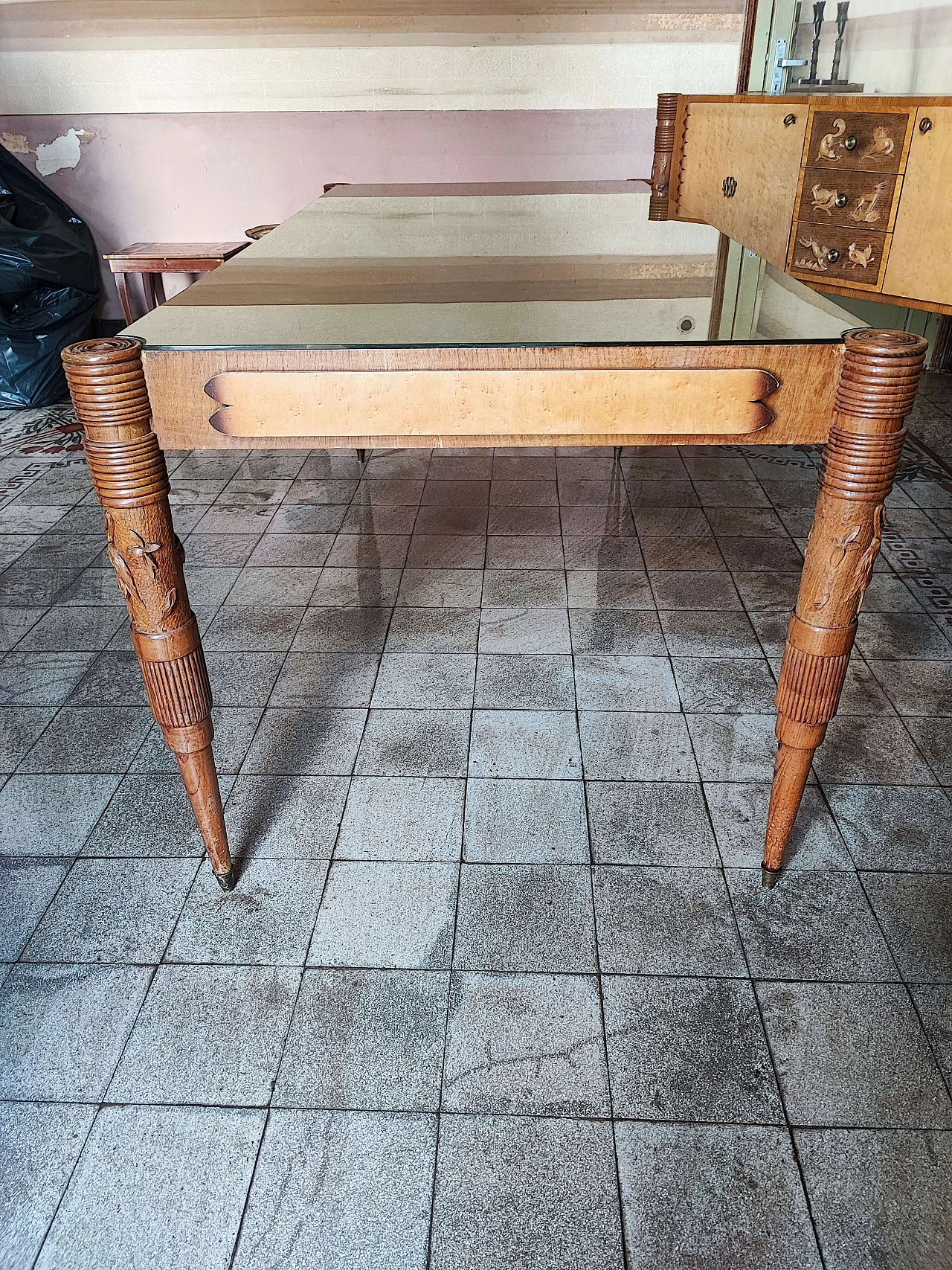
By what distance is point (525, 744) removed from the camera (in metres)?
1.90

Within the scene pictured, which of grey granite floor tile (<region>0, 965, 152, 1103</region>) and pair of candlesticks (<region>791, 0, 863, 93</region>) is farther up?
pair of candlesticks (<region>791, 0, 863, 93</region>)

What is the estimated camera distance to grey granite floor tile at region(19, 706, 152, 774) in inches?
73.9

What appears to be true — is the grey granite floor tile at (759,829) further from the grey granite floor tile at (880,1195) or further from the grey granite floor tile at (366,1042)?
the grey granite floor tile at (366,1042)

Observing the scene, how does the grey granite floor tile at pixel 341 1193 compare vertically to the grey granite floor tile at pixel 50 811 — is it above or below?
above

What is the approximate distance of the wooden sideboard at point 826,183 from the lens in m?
2.40

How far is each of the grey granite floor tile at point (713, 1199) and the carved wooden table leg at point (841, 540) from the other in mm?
484

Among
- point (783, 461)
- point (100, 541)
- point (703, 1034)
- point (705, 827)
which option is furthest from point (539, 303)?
point (783, 461)

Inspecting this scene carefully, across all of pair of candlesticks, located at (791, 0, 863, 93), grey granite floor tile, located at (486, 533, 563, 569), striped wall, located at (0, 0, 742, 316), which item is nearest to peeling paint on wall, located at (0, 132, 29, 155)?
striped wall, located at (0, 0, 742, 316)

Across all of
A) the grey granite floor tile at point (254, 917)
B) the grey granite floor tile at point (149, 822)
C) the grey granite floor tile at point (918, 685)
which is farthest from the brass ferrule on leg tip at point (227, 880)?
the grey granite floor tile at point (918, 685)

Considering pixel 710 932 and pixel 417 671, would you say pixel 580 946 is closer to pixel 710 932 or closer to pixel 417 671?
pixel 710 932

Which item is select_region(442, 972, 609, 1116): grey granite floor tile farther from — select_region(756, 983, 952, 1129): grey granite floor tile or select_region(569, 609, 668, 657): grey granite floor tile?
select_region(569, 609, 668, 657): grey granite floor tile

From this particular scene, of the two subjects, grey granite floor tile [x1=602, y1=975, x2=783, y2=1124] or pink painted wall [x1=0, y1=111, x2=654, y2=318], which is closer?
grey granite floor tile [x1=602, y1=975, x2=783, y2=1124]

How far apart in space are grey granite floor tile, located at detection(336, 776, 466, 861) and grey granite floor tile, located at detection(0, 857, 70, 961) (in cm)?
48

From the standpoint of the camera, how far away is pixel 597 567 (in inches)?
102
